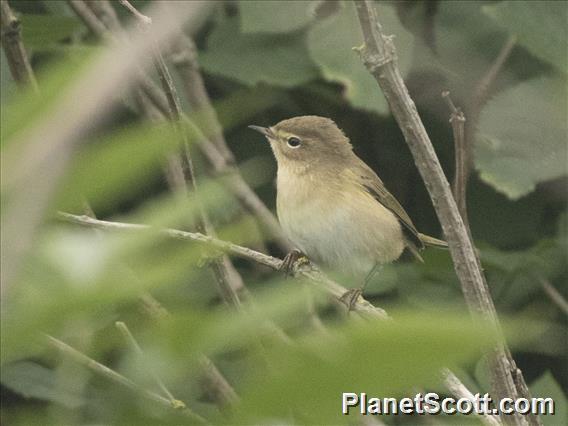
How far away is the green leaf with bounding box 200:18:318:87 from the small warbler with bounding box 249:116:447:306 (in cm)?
19

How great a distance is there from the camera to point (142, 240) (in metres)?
0.54

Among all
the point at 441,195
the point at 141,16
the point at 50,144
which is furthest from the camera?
the point at 441,195

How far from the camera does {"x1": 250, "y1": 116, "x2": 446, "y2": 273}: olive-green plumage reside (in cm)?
370

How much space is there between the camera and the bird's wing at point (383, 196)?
3.80m

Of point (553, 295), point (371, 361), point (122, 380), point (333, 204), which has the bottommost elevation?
point (371, 361)

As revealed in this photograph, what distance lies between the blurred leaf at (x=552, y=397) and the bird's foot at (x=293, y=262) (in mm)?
835

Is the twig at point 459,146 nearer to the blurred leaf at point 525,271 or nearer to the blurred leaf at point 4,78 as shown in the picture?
the blurred leaf at point 525,271

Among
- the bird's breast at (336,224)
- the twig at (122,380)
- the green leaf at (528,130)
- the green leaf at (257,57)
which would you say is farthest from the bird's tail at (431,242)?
the twig at (122,380)

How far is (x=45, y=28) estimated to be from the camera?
11.4 ft

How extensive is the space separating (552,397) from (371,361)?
2865 millimetres

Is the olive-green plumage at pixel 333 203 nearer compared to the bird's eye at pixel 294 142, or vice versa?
the olive-green plumage at pixel 333 203

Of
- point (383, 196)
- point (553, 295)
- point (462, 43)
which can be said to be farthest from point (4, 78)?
point (553, 295)

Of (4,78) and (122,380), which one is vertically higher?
(4,78)

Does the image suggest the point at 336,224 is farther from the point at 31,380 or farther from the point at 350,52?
the point at 31,380
